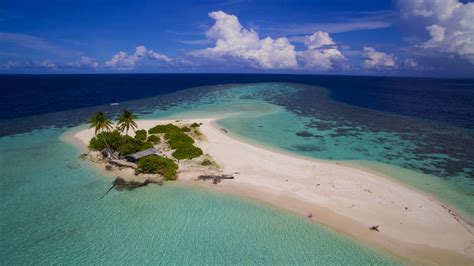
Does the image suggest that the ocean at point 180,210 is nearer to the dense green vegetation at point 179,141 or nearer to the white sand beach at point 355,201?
the white sand beach at point 355,201

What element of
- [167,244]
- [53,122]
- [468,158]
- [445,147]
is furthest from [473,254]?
[53,122]

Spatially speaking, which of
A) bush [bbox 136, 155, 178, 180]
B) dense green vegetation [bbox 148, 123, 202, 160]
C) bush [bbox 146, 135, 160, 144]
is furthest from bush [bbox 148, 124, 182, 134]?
bush [bbox 136, 155, 178, 180]

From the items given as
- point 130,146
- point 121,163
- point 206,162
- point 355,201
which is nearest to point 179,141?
point 130,146

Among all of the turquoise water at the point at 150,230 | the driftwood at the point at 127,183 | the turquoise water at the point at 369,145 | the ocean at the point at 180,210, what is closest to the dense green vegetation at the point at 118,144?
the ocean at the point at 180,210

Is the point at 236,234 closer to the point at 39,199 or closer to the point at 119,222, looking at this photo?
the point at 119,222

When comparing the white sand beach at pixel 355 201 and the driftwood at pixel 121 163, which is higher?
the driftwood at pixel 121 163

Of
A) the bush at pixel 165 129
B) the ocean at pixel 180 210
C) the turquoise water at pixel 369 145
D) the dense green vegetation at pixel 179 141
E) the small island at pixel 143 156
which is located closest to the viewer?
the ocean at pixel 180 210
